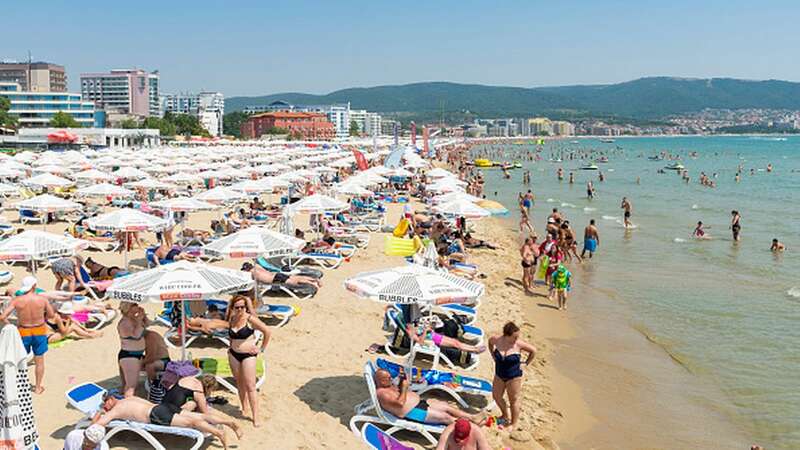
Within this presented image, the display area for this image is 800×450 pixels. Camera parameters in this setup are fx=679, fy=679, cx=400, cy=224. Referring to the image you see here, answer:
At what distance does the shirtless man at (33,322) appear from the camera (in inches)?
269

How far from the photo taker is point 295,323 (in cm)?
974

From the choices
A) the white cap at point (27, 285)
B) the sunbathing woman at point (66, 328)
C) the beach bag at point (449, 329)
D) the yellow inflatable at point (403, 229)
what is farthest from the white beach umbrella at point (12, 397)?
the yellow inflatable at point (403, 229)

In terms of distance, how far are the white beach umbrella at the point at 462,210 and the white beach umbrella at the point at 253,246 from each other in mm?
5787

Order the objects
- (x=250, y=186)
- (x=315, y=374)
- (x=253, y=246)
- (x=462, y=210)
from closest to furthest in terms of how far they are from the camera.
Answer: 1. (x=315, y=374)
2. (x=253, y=246)
3. (x=462, y=210)
4. (x=250, y=186)

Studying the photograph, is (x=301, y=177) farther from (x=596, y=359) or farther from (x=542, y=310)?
(x=596, y=359)

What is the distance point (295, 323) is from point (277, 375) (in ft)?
6.61

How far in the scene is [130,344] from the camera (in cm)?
633

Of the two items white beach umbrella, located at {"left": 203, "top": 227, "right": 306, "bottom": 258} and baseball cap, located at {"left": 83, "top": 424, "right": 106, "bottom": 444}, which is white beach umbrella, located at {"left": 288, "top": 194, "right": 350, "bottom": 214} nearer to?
white beach umbrella, located at {"left": 203, "top": 227, "right": 306, "bottom": 258}

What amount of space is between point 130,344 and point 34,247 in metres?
3.67

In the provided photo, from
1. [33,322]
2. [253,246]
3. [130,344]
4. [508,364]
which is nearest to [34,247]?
[33,322]

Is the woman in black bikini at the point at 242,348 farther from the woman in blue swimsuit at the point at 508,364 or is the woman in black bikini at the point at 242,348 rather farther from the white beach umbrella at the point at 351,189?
the white beach umbrella at the point at 351,189

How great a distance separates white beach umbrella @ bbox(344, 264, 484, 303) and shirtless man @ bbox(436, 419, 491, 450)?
157 centimetres

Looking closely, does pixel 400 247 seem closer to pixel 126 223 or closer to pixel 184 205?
pixel 184 205

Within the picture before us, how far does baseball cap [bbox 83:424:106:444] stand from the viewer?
201 inches
